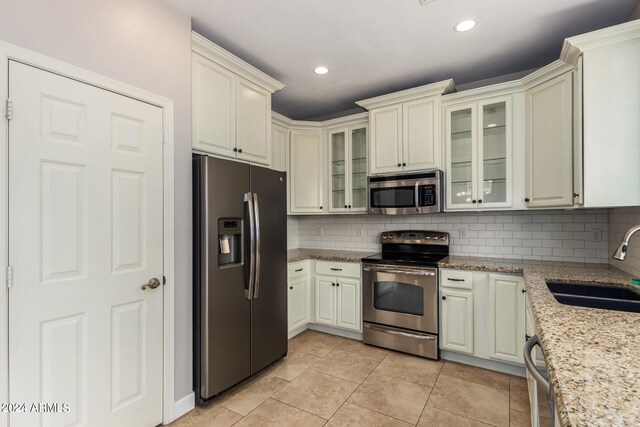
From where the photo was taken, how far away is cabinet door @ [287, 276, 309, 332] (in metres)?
3.23

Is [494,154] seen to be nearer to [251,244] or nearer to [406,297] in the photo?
[406,297]

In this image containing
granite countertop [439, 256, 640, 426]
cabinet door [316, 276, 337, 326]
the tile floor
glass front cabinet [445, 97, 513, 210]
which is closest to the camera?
granite countertop [439, 256, 640, 426]

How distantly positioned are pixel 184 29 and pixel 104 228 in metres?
1.43

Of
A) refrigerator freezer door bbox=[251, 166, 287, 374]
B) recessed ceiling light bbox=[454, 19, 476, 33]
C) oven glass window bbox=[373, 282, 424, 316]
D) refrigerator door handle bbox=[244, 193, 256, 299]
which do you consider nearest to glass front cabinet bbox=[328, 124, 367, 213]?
oven glass window bbox=[373, 282, 424, 316]

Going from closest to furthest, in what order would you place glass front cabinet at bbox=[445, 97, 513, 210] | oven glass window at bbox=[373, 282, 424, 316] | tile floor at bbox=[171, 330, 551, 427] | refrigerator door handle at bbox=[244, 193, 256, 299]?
tile floor at bbox=[171, 330, 551, 427] → refrigerator door handle at bbox=[244, 193, 256, 299] → glass front cabinet at bbox=[445, 97, 513, 210] → oven glass window at bbox=[373, 282, 424, 316]

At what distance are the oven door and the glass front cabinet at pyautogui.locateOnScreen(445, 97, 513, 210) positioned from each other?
0.79m

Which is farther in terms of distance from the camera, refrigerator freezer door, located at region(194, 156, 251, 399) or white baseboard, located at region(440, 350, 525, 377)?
white baseboard, located at region(440, 350, 525, 377)

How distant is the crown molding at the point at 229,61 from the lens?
2.16 metres

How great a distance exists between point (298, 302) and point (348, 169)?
1651 mm

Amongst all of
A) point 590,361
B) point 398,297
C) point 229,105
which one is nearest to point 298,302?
point 398,297

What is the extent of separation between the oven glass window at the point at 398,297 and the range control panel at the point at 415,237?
24.5 inches

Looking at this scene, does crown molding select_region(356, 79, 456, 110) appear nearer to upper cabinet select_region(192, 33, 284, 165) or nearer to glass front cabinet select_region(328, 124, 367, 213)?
glass front cabinet select_region(328, 124, 367, 213)

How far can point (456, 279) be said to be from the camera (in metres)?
2.72

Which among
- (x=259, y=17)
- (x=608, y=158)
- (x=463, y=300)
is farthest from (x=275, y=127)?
(x=608, y=158)
